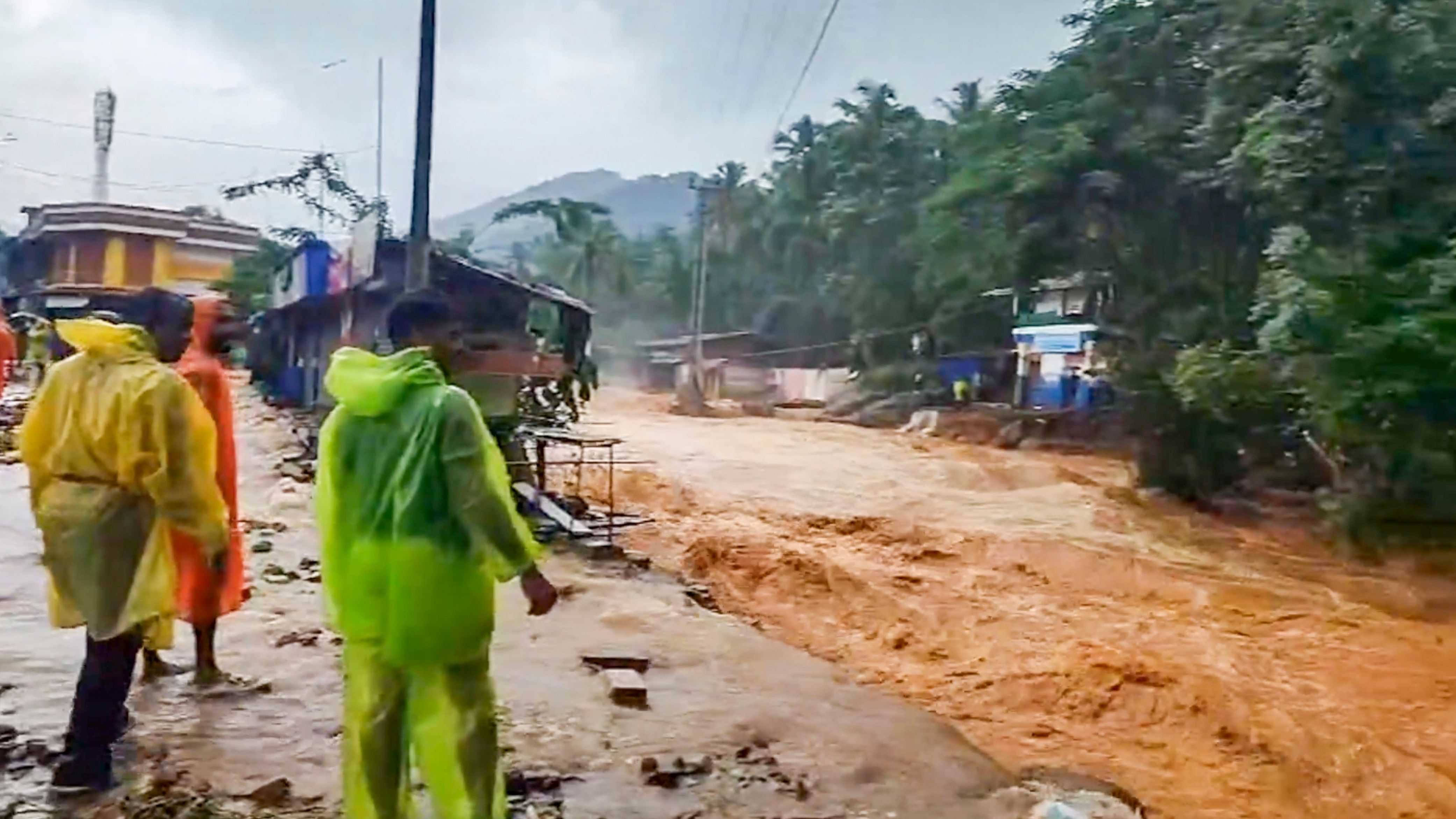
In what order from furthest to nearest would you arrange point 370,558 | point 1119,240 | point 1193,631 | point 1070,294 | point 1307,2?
point 1070,294 → point 1119,240 → point 1307,2 → point 1193,631 → point 370,558

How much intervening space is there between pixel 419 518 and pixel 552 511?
9298 mm

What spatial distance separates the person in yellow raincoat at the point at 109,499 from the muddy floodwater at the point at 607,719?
48 centimetres

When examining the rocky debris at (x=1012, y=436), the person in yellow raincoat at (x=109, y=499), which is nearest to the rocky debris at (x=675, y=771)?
the person in yellow raincoat at (x=109, y=499)

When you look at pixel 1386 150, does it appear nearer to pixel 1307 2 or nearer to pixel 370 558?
pixel 1307 2

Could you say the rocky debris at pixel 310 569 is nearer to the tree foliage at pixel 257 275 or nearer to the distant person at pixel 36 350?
the distant person at pixel 36 350

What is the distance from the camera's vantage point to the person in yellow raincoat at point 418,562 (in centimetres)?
345

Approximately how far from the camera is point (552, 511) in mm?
12695

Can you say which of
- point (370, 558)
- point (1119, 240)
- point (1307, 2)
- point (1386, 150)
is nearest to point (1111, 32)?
point (1119, 240)

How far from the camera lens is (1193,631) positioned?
36.7 feet

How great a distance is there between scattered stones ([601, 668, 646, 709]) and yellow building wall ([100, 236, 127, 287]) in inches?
1373

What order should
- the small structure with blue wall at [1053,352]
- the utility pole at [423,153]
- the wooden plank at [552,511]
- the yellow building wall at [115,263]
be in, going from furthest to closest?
the yellow building wall at [115,263] → the small structure with blue wall at [1053,352] → the utility pole at [423,153] → the wooden plank at [552,511]

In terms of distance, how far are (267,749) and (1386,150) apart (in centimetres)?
1265

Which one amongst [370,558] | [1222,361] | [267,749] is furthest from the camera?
[1222,361]

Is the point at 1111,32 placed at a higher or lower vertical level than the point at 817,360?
higher
